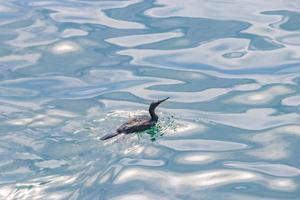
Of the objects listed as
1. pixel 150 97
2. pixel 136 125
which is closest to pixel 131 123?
pixel 136 125

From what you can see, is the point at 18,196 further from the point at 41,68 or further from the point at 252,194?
the point at 41,68

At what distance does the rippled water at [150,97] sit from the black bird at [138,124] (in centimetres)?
12

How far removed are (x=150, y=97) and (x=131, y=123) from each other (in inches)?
79.9

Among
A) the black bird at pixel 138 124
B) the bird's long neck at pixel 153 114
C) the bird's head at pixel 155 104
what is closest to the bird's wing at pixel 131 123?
the black bird at pixel 138 124

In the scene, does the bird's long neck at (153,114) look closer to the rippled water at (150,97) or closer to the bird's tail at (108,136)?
the rippled water at (150,97)

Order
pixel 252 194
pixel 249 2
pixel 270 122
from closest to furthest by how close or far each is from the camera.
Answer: pixel 252 194
pixel 270 122
pixel 249 2

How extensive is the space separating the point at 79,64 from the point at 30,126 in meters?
3.57

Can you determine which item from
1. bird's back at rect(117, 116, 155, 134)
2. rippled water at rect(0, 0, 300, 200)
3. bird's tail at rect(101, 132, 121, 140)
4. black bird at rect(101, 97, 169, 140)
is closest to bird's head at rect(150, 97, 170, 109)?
black bird at rect(101, 97, 169, 140)

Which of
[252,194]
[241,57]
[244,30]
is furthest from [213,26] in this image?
[252,194]

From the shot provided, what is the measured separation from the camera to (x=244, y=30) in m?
18.0

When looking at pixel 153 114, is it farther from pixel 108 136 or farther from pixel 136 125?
pixel 108 136

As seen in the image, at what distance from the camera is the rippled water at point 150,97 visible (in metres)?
11.9

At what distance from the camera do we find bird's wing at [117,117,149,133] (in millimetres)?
13062

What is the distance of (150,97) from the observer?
15219 mm
